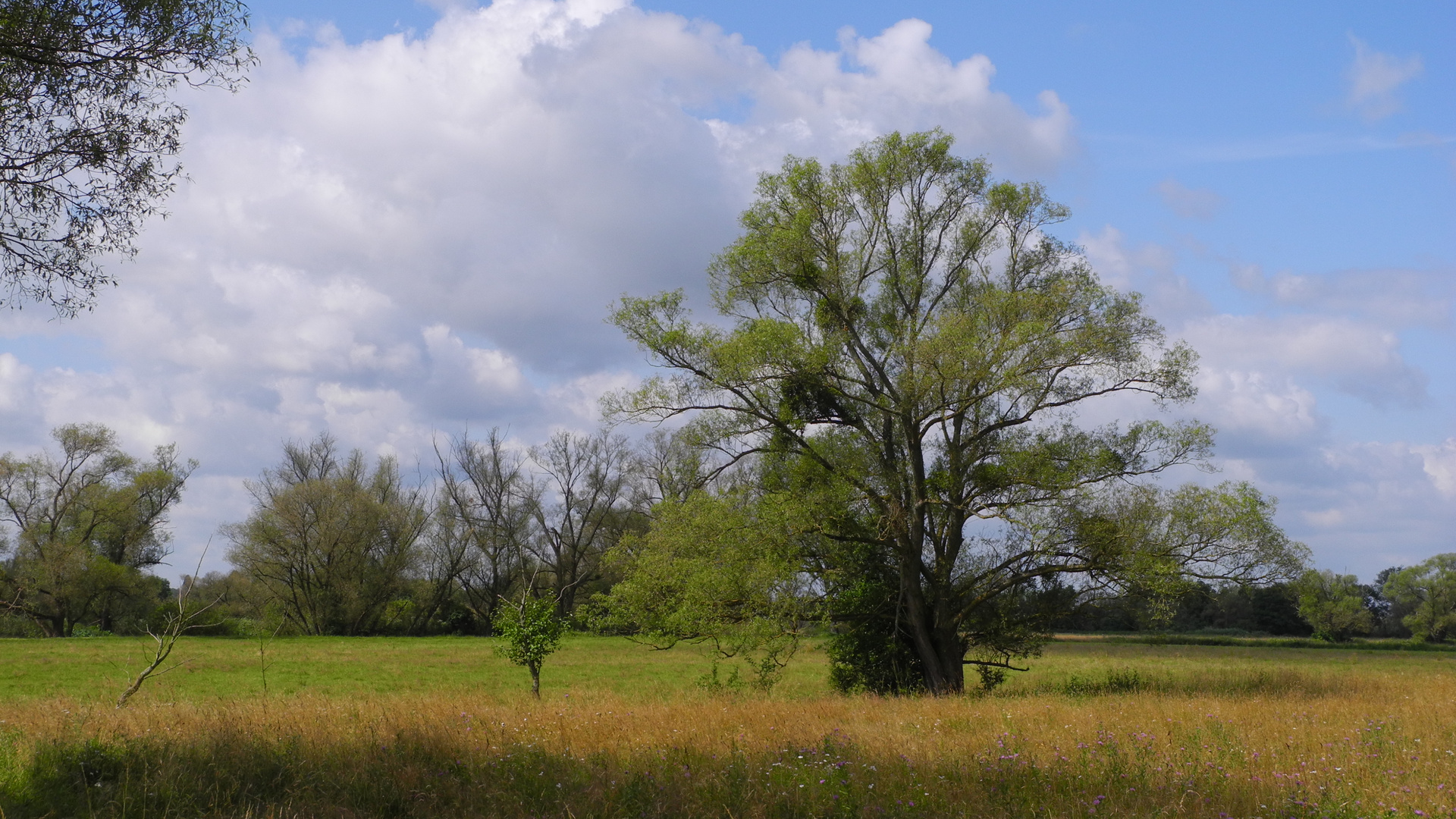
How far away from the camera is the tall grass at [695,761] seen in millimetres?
7570

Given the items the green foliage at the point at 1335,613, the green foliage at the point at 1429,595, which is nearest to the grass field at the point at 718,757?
the green foliage at the point at 1335,613

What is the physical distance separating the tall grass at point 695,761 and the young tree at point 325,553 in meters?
48.1

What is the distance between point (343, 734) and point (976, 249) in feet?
60.5

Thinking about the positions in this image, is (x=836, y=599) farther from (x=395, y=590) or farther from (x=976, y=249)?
(x=395, y=590)

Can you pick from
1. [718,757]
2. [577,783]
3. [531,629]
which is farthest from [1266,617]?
[577,783]

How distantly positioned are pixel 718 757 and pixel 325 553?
56.3 metres

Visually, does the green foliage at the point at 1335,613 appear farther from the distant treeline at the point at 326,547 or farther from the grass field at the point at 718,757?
the grass field at the point at 718,757

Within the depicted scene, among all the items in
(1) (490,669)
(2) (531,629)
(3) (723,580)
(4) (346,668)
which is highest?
(3) (723,580)

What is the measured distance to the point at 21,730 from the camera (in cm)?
973

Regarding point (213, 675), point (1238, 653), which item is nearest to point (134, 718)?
point (213, 675)

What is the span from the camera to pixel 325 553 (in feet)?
192

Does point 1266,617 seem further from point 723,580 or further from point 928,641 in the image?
point 723,580

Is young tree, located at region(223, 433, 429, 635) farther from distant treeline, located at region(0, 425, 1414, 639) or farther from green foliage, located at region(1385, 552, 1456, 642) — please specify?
green foliage, located at region(1385, 552, 1456, 642)

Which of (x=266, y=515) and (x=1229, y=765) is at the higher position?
(x=266, y=515)
